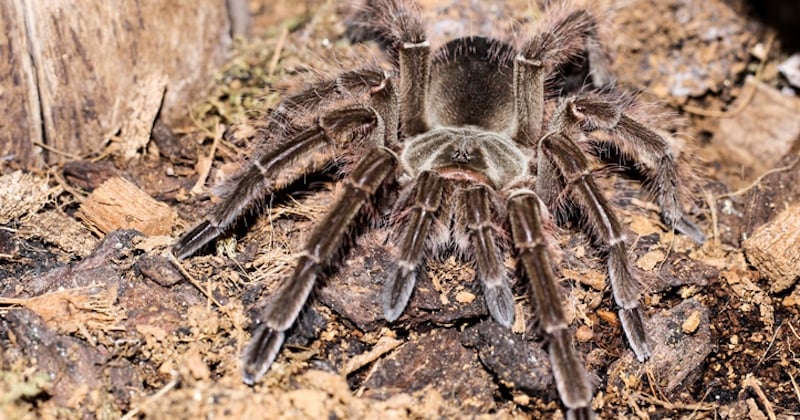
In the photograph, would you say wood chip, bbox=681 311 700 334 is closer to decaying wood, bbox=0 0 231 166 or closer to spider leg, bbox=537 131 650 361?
spider leg, bbox=537 131 650 361

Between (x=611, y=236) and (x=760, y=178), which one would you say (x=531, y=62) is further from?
(x=760, y=178)

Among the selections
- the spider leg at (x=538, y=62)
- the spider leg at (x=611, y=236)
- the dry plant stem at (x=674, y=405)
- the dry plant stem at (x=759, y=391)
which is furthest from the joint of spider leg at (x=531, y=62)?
the dry plant stem at (x=759, y=391)

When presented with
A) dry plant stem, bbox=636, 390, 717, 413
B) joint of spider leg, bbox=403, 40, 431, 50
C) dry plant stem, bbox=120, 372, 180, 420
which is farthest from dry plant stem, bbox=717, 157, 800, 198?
dry plant stem, bbox=120, 372, 180, 420

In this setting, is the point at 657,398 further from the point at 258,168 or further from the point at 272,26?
the point at 272,26

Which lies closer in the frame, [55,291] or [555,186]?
[55,291]

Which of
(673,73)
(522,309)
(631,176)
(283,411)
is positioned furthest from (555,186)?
(673,73)

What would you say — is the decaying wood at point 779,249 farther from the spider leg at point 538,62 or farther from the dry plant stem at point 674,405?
the spider leg at point 538,62
